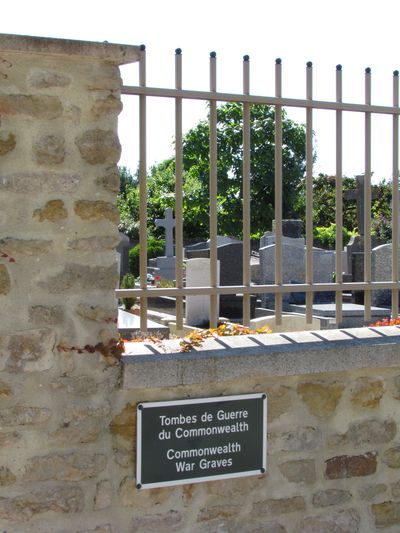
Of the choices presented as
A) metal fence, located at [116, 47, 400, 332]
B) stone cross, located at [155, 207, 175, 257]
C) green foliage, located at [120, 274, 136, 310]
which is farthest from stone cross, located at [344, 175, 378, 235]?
metal fence, located at [116, 47, 400, 332]

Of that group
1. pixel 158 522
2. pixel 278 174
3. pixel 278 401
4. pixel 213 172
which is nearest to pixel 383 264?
pixel 278 174

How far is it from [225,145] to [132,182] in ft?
118

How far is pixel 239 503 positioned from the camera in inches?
130

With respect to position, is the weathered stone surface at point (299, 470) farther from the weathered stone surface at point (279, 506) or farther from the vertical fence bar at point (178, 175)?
the vertical fence bar at point (178, 175)

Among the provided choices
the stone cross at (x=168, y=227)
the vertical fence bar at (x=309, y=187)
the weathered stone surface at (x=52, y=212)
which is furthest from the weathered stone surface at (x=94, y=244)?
the stone cross at (x=168, y=227)

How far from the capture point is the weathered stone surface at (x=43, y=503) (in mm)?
2912

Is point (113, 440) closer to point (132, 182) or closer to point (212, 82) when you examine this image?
point (212, 82)

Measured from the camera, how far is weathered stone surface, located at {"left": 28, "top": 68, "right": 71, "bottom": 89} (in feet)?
9.70

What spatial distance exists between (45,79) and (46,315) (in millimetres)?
998

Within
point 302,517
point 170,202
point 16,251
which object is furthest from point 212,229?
point 170,202

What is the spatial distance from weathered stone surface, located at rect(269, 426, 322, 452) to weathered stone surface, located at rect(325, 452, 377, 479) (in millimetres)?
126

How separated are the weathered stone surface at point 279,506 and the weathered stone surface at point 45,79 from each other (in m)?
2.12

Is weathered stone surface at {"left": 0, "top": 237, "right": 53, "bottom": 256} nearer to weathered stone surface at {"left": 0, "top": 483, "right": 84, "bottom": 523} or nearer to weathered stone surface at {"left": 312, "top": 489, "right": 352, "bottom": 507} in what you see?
weathered stone surface at {"left": 0, "top": 483, "right": 84, "bottom": 523}

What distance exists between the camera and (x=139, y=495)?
3125mm
